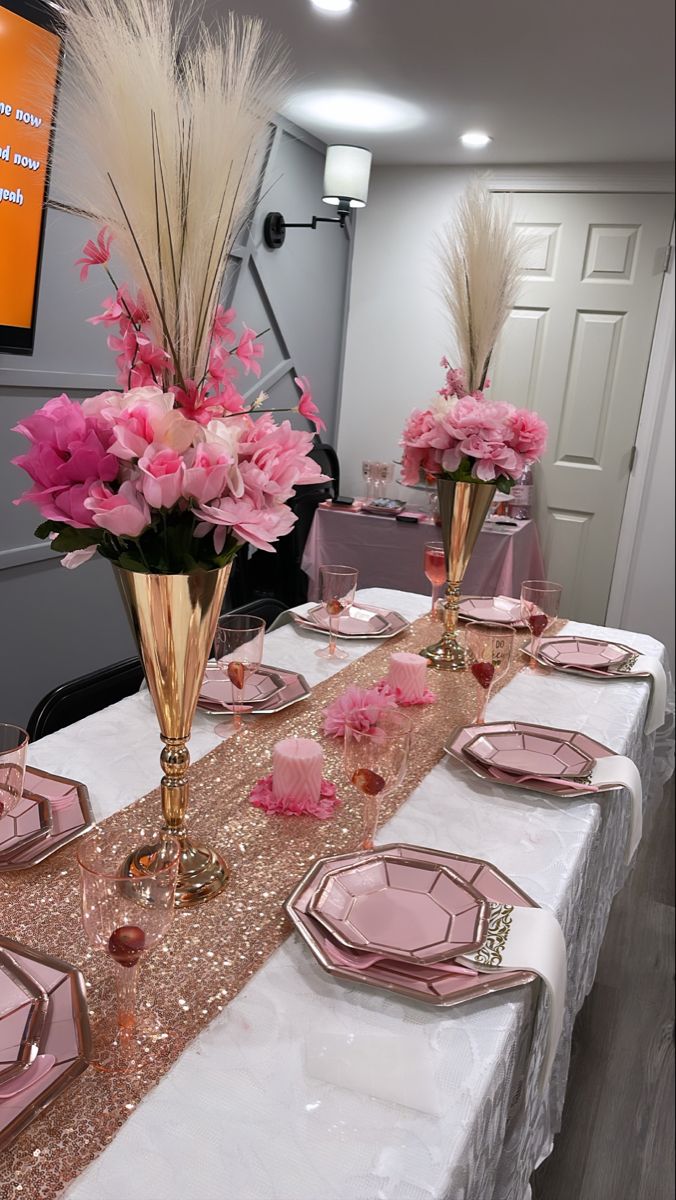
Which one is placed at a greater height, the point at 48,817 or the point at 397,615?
the point at 397,615

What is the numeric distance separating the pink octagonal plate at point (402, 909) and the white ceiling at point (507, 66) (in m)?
2.51

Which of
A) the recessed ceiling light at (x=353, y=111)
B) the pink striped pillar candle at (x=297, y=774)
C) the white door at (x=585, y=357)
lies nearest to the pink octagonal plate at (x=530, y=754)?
the pink striped pillar candle at (x=297, y=774)

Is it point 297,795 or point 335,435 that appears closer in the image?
point 297,795

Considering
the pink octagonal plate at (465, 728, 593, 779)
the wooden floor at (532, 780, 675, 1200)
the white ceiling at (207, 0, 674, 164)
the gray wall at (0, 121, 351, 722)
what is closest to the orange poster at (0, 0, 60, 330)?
the gray wall at (0, 121, 351, 722)

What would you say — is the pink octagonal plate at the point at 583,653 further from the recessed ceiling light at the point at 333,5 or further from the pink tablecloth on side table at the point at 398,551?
the recessed ceiling light at the point at 333,5

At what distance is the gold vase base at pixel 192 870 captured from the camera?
93 cm

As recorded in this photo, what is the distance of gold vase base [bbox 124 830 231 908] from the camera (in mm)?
928

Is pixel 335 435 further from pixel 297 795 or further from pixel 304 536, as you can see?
pixel 297 795

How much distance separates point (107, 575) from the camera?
3145 millimetres

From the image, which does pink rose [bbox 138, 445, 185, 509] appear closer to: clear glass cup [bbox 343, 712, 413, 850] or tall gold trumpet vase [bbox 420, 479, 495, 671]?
clear glass cup [bbox 343, 712, 413, 850]

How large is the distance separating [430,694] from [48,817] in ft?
2.43

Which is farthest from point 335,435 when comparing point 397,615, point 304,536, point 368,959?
point 368,959

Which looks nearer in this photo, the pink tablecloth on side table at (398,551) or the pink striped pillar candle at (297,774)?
the pink striped pillar candle at (297,774)

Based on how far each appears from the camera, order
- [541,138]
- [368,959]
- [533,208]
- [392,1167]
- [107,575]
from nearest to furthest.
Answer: [392,1167] < [368,959] < [107,575] < [541,138] < [533,208]
